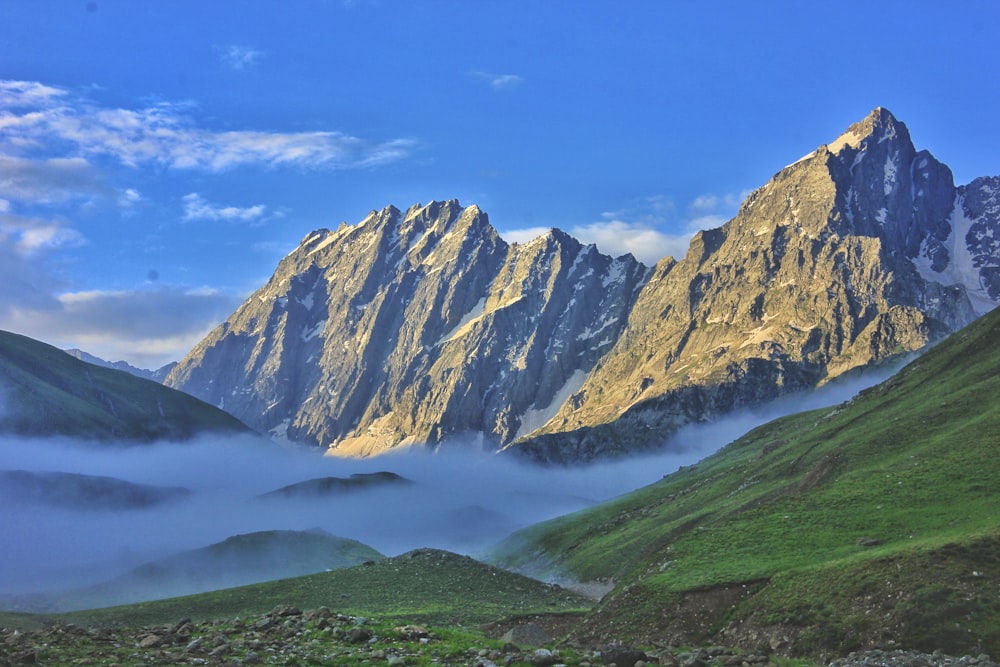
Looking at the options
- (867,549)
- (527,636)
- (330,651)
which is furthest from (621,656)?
(867,549)

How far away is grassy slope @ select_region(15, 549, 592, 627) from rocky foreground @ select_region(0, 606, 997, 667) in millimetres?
47104

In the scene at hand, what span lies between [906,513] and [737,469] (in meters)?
89.5

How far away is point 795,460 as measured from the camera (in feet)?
407

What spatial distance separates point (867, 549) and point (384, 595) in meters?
59.8

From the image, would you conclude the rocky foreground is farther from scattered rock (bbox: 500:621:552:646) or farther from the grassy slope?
the grassy slope

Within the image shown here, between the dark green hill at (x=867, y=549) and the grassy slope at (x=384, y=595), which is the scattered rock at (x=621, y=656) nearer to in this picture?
the dark green hill at (x=867, y=549)

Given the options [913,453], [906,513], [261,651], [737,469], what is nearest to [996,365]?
[913,453]

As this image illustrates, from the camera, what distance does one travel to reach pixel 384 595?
106 m

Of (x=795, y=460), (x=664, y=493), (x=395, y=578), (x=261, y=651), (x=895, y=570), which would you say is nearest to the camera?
(x=261, y=651)

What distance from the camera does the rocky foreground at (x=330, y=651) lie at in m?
37.9

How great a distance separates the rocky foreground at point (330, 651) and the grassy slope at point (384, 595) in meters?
47.1

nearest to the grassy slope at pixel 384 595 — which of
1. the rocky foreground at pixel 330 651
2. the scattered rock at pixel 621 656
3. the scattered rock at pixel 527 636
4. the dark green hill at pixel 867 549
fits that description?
the dark green hill at pixel 867 549

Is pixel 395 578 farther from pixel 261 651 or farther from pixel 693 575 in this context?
pixel 261 651

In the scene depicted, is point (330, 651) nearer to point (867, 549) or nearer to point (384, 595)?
point (867, 549)
